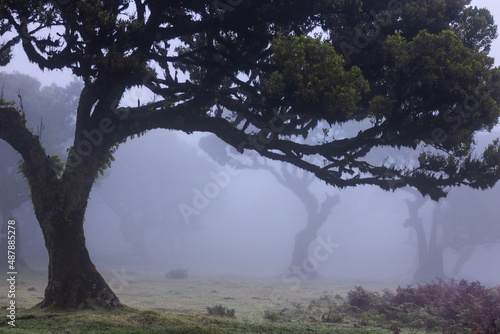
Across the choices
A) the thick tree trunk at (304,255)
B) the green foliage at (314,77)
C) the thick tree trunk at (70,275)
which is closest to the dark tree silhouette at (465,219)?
the thick tree trunk at (304,255)

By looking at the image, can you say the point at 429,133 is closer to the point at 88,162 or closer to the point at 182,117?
the point at 182,117

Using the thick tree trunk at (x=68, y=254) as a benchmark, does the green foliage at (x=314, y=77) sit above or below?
above

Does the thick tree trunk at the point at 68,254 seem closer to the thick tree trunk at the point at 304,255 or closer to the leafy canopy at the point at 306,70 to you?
the leafy canopy at the point at 306,70

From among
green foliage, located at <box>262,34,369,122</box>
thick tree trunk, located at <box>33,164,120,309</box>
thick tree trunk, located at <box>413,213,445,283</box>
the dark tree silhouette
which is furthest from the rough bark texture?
thick tree trunk, located at <box>33,164,120,309</box>

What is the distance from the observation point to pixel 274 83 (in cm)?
Answer: 762

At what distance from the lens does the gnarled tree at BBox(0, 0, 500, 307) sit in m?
7.55

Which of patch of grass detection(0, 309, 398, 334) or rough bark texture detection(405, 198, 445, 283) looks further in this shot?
rough bark texture detection(405, 198, 445, 283)

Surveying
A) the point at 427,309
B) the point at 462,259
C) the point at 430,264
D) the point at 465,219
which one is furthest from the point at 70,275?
the point at 462,259

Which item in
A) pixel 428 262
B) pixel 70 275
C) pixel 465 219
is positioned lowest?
pixel 70 275

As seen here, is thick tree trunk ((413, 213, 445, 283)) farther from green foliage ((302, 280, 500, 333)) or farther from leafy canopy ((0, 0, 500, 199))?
leafy canopy ((0, 0, 500, 199))

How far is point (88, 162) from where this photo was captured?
9.56 m

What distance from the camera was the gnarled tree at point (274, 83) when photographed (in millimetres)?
7547

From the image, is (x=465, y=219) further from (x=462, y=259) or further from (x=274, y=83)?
(x=274, y=83)

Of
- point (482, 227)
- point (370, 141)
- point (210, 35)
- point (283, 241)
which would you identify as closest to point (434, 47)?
point (370, 141)
